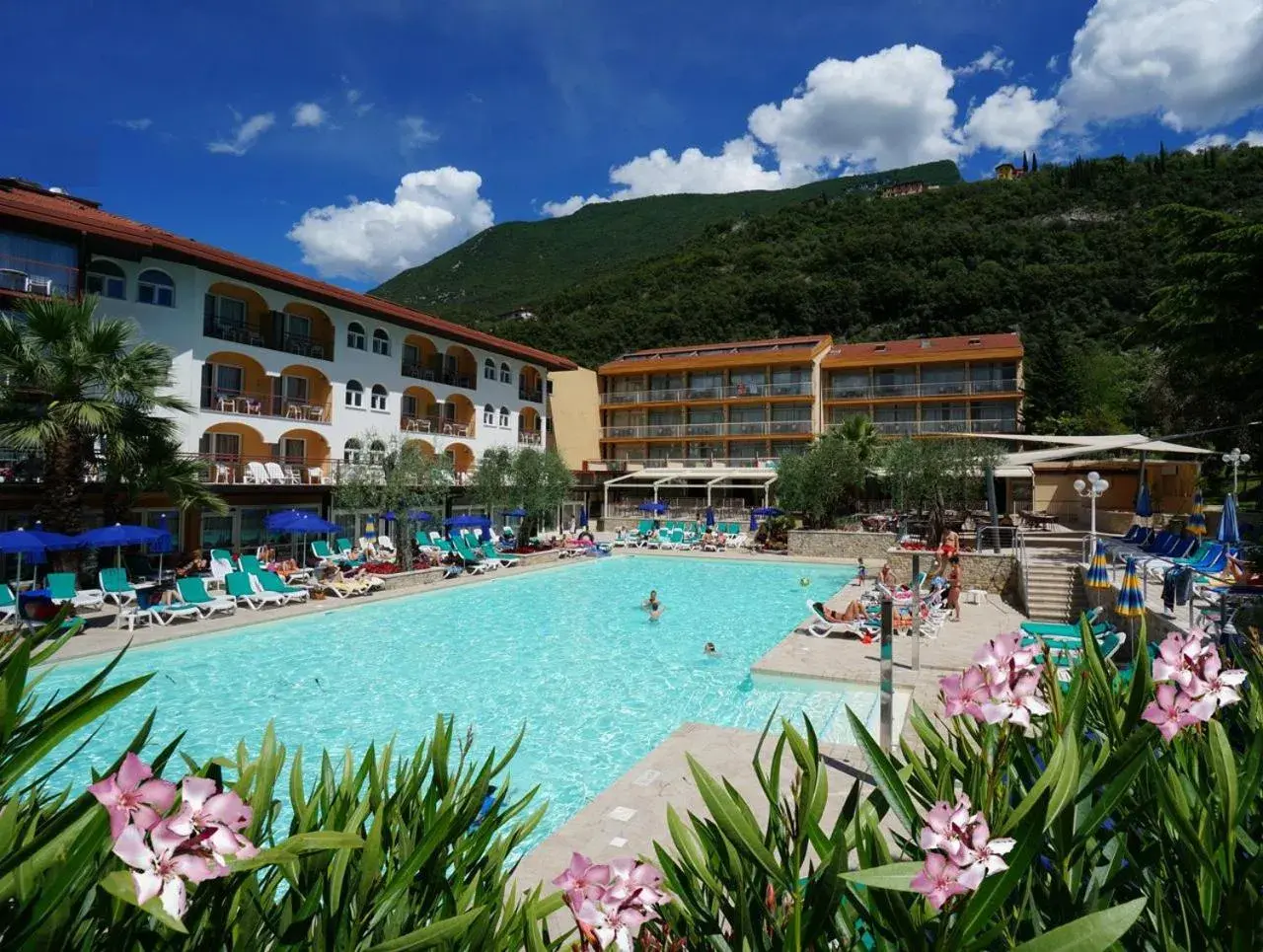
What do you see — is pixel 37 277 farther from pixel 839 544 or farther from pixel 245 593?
pixel 839 544

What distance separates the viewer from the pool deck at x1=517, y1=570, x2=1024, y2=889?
19.3 ft

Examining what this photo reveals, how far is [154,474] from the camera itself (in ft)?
55.5

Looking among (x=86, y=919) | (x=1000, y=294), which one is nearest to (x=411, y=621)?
(x=86, y=919)

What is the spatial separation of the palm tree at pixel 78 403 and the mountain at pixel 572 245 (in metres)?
70.3

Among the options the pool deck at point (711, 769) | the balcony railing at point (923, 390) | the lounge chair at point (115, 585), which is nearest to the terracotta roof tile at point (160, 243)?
the lounge chair at point (115, 585)

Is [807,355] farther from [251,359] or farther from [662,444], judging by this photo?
[251,359]

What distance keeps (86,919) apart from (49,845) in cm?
40

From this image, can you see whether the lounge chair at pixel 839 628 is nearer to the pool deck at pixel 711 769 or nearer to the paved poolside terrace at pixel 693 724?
the paved poolside terrace at pixel 693 724

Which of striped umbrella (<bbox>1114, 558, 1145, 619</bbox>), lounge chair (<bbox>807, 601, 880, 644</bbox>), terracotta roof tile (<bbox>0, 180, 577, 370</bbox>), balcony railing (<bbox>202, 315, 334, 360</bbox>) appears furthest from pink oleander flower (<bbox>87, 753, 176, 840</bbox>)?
balcony railing (<bbox>202, 315, 334, 360</bbox>)

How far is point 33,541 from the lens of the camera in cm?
1448

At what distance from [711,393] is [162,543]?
34.8m

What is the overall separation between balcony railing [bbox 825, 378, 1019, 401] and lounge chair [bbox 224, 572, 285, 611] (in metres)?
36.9

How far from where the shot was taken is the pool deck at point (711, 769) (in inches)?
231

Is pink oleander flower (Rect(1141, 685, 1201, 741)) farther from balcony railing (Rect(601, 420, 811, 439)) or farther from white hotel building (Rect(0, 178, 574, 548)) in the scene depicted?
balcony railing (Rect(601, 420, 811, 439))
